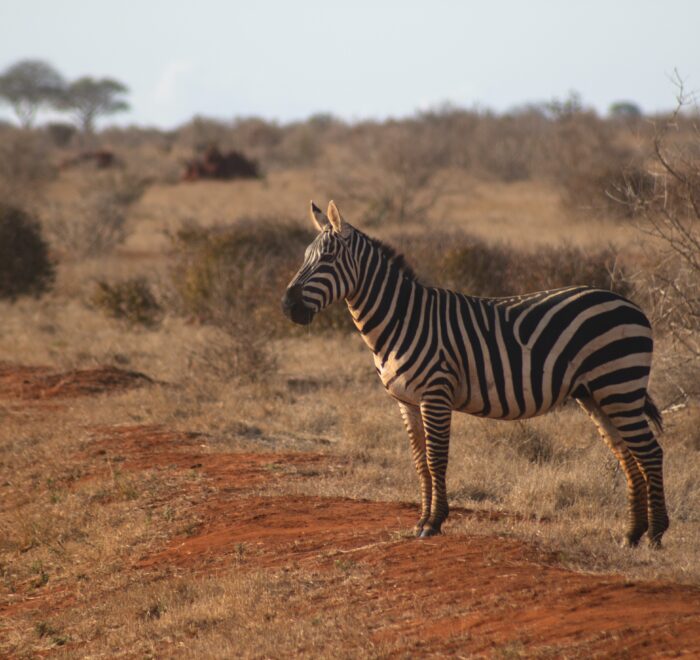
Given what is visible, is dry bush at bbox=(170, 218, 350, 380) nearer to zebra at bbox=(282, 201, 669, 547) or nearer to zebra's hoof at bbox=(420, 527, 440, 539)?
zebra at bbox=(282, 201, 669, 547)

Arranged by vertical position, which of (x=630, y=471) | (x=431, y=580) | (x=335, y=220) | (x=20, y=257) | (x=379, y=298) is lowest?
(x=431, y=580)

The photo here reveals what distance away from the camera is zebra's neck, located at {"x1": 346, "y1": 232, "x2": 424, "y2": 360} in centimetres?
727

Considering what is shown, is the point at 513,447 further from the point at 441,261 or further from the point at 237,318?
the point at 441,261

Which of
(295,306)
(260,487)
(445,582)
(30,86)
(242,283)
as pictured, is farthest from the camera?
(30,86)

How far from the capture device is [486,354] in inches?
283

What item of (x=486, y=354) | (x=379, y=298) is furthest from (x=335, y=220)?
(x=486, y=354)

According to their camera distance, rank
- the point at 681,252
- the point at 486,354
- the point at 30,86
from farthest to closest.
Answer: the point at 30,86 → the point at 681,252 → the point at 486,354

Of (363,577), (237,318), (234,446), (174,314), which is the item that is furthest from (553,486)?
(174,314)

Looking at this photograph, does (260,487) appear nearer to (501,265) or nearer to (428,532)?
(428,532)

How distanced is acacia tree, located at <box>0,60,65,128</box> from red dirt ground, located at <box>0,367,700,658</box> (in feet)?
245

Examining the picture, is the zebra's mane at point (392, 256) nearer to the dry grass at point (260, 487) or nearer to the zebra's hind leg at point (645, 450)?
the zebra's hind leg at point (645, 450)

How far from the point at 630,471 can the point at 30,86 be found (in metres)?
77.2

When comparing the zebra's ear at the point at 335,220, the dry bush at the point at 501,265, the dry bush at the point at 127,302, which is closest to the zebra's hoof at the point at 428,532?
the zebra's ear at the point at 335,220

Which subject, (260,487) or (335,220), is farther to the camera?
(260,487)
